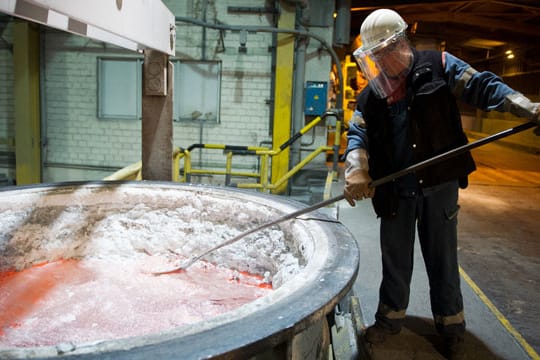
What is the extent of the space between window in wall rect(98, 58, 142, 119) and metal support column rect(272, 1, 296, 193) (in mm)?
2521

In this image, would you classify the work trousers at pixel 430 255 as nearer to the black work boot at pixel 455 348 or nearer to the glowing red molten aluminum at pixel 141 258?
the black work boot at pixel 455 348

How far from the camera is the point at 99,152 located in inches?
310

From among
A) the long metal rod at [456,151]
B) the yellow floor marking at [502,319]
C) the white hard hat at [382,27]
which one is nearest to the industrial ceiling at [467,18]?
the yellow floor marking at [502,319]

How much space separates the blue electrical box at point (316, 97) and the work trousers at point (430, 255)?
197 inches

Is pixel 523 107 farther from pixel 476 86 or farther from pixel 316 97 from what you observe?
pixel 316 97

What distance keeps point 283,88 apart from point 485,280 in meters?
4.85

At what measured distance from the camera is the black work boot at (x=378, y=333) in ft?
7.36

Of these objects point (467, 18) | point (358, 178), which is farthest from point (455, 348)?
point (467, 18)

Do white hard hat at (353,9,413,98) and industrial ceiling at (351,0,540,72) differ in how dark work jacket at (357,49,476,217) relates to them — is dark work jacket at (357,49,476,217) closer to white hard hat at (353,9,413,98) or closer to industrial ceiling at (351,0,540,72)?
white hard hat at (353,9,413,98)

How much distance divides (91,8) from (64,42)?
6801mm

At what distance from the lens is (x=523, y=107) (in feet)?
5.76

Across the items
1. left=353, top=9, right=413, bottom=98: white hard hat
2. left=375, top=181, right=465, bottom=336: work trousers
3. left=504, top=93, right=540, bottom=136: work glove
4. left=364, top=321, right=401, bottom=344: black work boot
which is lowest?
left=364, top=321, right=401, bottom=344: black work boot

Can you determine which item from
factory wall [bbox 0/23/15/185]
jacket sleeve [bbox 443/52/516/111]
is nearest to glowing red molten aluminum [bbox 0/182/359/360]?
jacket sleeve [bbox 443/52/516/111]

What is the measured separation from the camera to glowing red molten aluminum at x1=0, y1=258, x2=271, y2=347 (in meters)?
2.09
